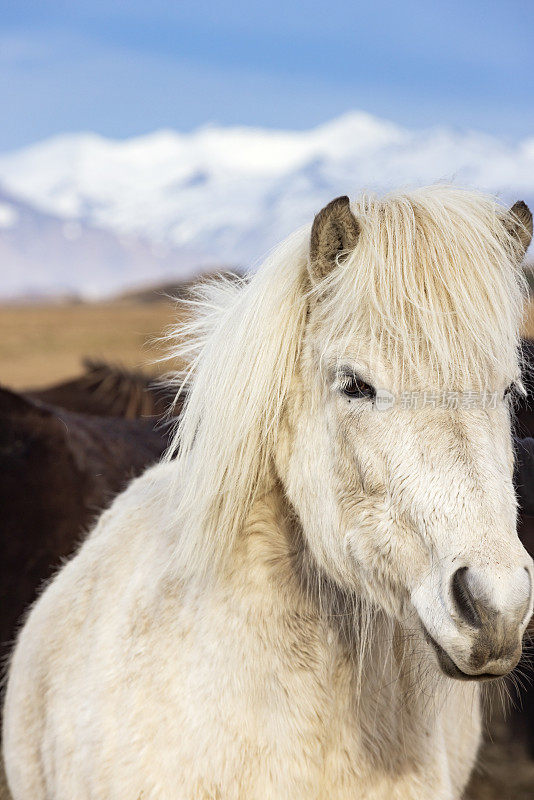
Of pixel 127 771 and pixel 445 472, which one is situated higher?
pixel 445 472

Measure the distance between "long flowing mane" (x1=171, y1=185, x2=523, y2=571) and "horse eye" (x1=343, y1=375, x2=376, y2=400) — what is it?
0.07 metres

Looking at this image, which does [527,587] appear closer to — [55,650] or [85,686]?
[85,686]

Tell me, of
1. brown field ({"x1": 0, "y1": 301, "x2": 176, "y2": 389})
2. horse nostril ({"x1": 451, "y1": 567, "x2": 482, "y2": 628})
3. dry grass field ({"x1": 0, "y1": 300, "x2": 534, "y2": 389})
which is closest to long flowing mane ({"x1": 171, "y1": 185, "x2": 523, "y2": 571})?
horse nostril ({"x1": 451, "y1": 567, "x2": 482, "y2": 628})

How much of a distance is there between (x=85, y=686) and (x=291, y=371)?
99 centimetres

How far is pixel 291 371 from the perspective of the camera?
1722mm

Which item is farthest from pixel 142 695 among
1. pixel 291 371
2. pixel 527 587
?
pixel 527 587

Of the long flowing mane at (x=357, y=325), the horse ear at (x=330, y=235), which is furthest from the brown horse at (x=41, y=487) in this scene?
the horse ear at (x=330, y=235)

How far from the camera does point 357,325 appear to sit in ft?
5.11

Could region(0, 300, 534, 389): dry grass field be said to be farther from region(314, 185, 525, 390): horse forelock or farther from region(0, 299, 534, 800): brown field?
region(314, 185, 525, 390): horse forelock

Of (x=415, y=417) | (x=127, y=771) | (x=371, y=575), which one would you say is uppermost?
(x=415, y=417)

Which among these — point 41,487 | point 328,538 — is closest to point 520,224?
point 328,538

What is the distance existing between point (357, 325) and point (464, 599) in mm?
586

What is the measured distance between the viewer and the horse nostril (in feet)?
4.31

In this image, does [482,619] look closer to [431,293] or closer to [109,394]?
[431,293]
